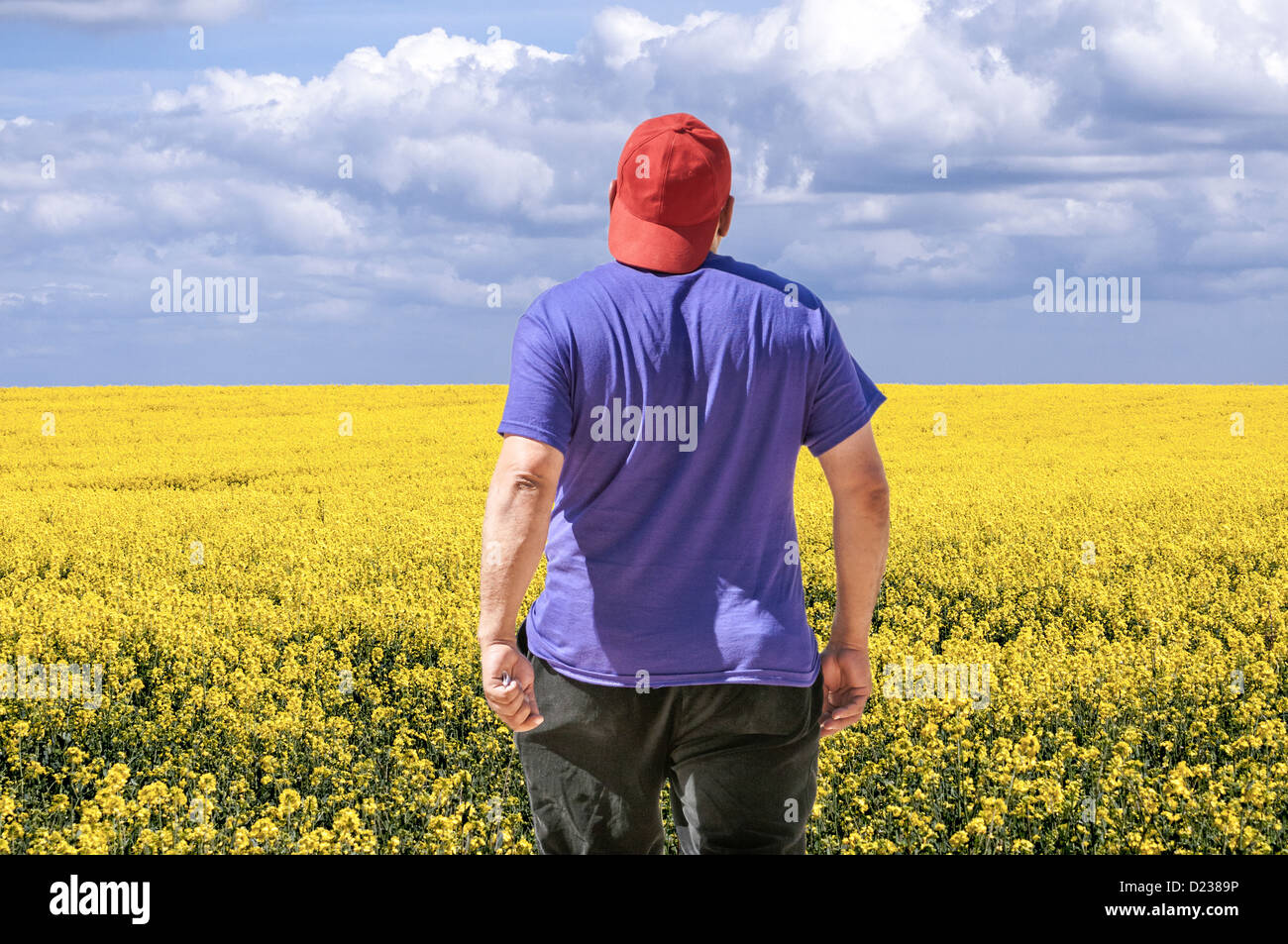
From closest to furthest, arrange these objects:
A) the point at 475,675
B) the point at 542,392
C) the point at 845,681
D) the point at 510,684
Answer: the point at 542,392, the point at 510,684, the point at 845,681, the point at 475,675

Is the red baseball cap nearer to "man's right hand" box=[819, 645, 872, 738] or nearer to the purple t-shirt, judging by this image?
the purple t-shirt

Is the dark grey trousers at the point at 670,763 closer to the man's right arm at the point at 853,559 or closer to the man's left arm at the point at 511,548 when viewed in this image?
the man's left arm at the point at 511,548

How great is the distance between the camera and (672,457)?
2088mm

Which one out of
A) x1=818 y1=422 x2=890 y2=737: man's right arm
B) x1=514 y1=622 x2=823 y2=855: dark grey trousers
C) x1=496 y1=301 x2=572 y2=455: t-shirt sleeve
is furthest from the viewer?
x1=818 y1=422 x2=890 y2=737: man's right arm

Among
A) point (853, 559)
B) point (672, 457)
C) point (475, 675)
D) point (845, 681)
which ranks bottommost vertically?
point (475, 675)

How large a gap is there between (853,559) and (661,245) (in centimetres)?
76

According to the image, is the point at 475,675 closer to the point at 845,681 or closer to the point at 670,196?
the point at 845,681

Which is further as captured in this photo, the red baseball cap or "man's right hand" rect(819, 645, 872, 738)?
"man's right hand" rect(819, 645, 872, 738)

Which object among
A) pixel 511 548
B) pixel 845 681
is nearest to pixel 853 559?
pixel 845 681

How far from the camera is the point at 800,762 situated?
2.29 metres

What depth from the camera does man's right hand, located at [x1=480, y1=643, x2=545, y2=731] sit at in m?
2.20

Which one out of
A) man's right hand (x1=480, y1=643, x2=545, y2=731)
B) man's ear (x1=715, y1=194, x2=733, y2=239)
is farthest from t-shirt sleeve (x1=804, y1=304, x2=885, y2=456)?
man's right hand (x1=480, y1=643, x2=545, y2=731)

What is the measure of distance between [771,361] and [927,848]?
10.3 feet
